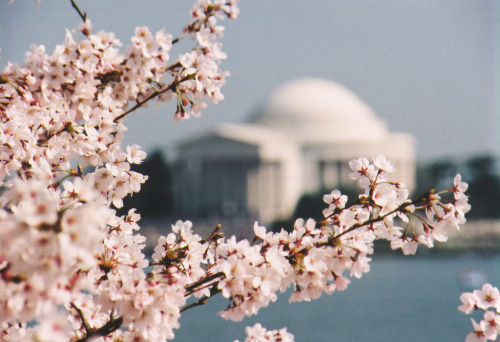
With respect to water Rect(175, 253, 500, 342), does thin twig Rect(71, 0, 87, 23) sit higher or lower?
higher

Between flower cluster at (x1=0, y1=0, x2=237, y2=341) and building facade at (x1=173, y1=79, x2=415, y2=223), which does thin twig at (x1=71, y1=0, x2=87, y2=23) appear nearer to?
flower cluster at (x1=0, y1=0, x2=237, y2=341)

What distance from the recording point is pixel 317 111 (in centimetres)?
7675

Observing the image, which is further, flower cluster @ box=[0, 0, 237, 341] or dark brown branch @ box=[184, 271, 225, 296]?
dark brown branch @ box=[184, 271, 225, 296]

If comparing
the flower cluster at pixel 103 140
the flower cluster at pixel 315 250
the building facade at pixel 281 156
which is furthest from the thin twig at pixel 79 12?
the building facade at pixel 281 156

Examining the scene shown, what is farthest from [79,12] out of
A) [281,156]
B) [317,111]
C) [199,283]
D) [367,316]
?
[317,111]

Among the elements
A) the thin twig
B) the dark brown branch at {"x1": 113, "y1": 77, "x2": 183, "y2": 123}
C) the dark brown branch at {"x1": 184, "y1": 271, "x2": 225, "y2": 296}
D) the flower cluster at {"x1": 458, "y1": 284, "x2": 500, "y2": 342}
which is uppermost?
the thin twig

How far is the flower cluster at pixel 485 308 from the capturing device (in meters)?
2.88

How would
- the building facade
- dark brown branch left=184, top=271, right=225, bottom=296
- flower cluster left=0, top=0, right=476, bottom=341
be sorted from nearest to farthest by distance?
flower cluster left=0, top=0, right=476, bottom=341 < dark brown branch left=184, top=271, right=225, bottom=296 < the building facade

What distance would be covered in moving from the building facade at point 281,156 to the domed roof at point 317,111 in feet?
0.32

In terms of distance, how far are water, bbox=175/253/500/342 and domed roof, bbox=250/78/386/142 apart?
132 ft

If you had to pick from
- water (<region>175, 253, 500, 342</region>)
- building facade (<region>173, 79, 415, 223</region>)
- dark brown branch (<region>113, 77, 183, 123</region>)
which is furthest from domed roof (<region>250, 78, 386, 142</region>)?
dark brown branch (<region>113, 77, 183, 123</region>)

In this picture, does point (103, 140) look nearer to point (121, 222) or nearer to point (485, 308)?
point (121, 222)

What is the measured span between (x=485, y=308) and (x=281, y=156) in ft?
223

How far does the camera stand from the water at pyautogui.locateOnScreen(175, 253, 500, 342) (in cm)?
1984
